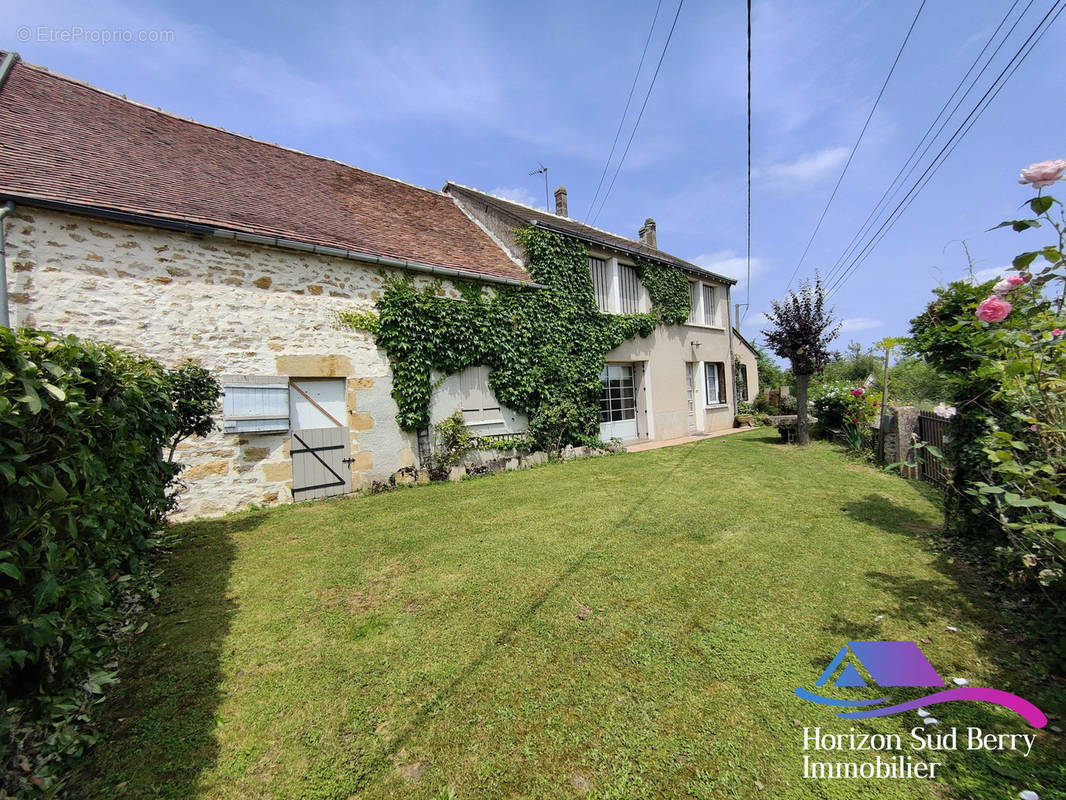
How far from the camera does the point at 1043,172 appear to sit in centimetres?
198

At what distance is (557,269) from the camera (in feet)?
33.2

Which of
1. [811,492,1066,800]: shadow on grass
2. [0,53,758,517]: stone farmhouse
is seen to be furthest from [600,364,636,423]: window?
[811,492,1066,800]: shadow on grass

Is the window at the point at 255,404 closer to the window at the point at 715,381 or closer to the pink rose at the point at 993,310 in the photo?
the pink rose at the point at 993,310

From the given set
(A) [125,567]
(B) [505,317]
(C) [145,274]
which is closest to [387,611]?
(A) [125,567]

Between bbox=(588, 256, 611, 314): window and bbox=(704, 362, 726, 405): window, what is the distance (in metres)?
5.44

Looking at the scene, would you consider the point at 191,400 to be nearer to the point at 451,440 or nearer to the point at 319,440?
the point at 319,440

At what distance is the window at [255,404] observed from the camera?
596cm

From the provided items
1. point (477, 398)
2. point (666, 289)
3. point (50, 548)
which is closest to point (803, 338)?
point (666, 289)

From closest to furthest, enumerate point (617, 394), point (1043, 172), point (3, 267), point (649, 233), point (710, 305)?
Answer: point (1043, 172), point (3, 267), point (617, 394), point (710, 305), point (649, 233)

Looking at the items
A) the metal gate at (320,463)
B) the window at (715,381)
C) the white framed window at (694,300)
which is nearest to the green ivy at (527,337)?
the metal gate at (320,463)

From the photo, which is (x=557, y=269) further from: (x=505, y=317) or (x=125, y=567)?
(x=125, y=567)

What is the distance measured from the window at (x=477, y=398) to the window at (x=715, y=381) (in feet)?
30.6

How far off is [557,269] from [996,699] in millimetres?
9561

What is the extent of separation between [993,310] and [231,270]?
8358mm
